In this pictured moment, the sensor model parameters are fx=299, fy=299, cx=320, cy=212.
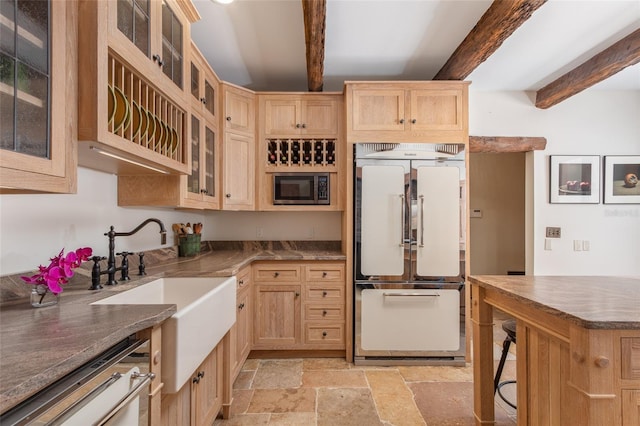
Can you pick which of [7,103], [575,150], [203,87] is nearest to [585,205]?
[575,150]

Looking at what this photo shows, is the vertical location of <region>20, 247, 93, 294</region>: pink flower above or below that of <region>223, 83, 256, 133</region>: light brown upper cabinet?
below

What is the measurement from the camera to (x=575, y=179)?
322 cm

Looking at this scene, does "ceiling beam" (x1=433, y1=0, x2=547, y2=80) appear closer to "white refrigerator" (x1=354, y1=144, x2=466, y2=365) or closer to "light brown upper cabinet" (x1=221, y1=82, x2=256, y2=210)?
"white refrigerator" (x1=354, y1=144, x2=466, y2=365)

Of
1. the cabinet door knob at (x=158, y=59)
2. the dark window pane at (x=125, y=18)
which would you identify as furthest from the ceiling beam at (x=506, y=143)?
the dark window pane at (x=125, y=18)

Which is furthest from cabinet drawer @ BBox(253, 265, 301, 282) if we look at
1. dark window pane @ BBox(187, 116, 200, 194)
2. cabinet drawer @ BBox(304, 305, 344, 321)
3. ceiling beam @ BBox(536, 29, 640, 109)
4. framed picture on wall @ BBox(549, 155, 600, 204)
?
ceiling beam @ BBox(536, 29, 640, 109)

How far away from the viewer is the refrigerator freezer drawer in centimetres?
269

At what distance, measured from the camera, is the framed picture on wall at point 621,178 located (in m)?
3.21

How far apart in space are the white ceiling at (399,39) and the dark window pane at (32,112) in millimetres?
1464

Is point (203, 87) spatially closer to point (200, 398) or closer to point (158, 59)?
point (158, 59)

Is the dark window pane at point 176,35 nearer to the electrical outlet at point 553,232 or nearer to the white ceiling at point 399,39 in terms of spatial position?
the white ceiling at point 399,39

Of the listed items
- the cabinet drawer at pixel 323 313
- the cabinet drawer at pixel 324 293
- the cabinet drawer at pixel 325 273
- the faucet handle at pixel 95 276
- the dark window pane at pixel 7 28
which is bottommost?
the cabinet drawer at pixel 323 313

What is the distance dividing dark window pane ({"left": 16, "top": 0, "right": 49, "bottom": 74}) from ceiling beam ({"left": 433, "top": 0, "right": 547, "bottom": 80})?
90.1 inches

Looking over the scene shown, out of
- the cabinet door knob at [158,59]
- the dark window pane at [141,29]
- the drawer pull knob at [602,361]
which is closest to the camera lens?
the drawer pull knob at [602,361]

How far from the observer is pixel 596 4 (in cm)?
199
